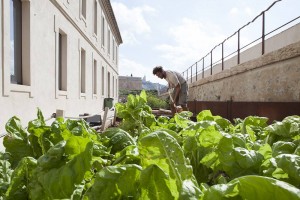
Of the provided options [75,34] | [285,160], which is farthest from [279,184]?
[75,34]

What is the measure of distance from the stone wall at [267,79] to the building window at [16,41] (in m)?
6.21

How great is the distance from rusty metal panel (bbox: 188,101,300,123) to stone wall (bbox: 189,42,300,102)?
3.89 feet

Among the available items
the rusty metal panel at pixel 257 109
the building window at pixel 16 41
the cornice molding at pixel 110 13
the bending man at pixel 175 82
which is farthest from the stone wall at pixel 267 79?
the cornice molding at pixel 110 13

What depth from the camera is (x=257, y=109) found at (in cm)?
523

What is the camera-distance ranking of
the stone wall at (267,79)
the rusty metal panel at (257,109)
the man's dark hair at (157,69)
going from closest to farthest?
the rusty metal panel at (257,109)
the stone wall at (267,79)
the man's dark hair at (157,69)

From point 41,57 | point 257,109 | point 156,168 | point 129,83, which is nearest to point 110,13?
point 41,57

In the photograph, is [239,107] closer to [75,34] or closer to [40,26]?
[40,26]

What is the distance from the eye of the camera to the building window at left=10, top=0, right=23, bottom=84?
275 inches

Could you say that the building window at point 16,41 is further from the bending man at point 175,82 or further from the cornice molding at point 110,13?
the cornice molding at point 110,13

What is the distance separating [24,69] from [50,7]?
97.3 inches

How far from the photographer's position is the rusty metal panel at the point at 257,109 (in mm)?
4707

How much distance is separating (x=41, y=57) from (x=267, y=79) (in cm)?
608

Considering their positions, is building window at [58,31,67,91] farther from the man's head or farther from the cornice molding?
the cornice molding

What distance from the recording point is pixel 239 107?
20.4ft
